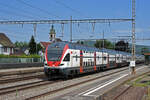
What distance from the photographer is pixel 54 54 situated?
20.1 meters

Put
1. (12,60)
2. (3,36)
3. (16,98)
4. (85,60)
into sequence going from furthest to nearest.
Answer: (3,36), (12,60), (85,60), (16,98)

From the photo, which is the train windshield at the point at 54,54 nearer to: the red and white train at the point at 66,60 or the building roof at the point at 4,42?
the red and white train at the point at 66,60

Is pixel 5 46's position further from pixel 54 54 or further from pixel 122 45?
pixel 54 54

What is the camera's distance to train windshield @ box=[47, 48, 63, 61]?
19.9 metres

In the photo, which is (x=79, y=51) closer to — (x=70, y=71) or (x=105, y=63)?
(x=70, y=71)

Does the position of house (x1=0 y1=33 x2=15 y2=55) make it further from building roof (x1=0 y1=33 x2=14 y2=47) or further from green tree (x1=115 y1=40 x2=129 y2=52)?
green tree (x1=115 y1=40 x2=129 y2=52)

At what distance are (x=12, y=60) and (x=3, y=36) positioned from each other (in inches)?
1476

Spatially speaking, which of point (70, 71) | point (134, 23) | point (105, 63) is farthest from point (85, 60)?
point (105, 63)

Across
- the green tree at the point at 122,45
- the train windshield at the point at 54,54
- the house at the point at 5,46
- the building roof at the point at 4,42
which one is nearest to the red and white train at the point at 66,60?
the train windshield at the point at 54,54

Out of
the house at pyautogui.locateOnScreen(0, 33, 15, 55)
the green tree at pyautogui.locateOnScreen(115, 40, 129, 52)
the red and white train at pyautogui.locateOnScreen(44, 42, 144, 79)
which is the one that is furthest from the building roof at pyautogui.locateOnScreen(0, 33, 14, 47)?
the red and white train at pyautogui.locateOnScreen(44, 42, 144, 79)

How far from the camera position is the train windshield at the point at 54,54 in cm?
1991

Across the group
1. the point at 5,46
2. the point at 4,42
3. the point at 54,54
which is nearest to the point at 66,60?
the point at 54,54

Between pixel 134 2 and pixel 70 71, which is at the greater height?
pixel 134 2

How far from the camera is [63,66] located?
1961 centimetres
